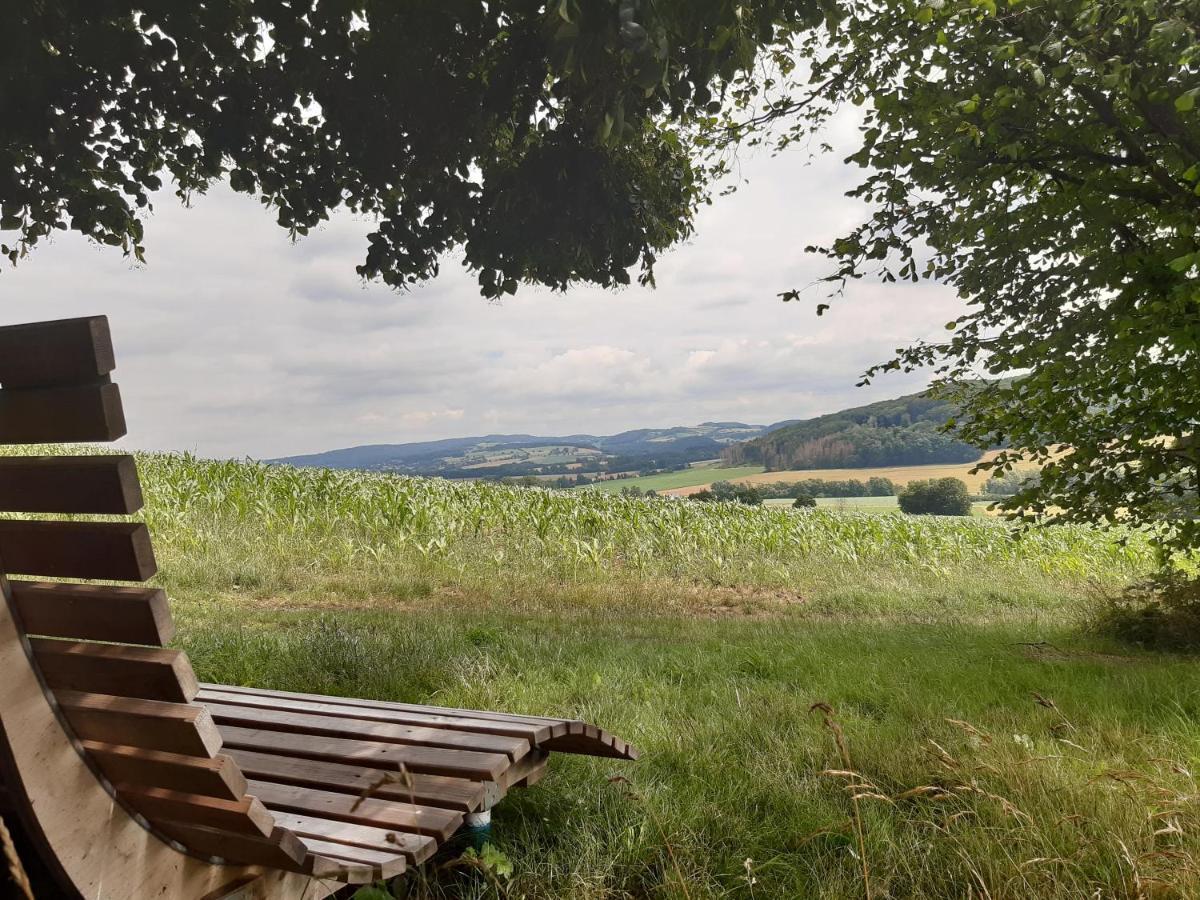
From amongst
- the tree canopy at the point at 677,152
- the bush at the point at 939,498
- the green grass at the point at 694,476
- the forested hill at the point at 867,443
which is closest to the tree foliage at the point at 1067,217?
the tree canopy at the point at 677,152

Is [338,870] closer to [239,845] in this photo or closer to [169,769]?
[239,845]

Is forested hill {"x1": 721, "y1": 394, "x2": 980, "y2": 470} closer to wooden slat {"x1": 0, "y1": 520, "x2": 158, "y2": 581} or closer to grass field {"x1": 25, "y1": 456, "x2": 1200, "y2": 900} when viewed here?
grass field {"x1": 25, "y1": 456, "x2": 1200, "y2": 900}

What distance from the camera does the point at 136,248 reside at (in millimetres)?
8172

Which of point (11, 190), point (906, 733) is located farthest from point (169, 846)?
point (11, 190)

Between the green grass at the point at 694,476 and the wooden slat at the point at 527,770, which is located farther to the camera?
the green grass at the point at 694,476

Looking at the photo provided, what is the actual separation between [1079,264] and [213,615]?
364 inches

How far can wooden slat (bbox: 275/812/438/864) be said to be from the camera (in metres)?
2.25

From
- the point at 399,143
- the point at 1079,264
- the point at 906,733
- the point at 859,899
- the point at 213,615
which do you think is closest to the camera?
the point at 859,899

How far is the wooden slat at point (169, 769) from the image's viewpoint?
5.05 feet

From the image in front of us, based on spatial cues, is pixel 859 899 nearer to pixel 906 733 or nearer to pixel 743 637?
pixel 906 733

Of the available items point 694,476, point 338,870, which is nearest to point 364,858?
point 338,870

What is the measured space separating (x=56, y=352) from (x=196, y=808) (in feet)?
3.19

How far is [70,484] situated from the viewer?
1411 millimetres

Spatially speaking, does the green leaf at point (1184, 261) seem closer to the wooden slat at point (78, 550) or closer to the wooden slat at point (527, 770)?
the wooden slat at point (527, 770)
